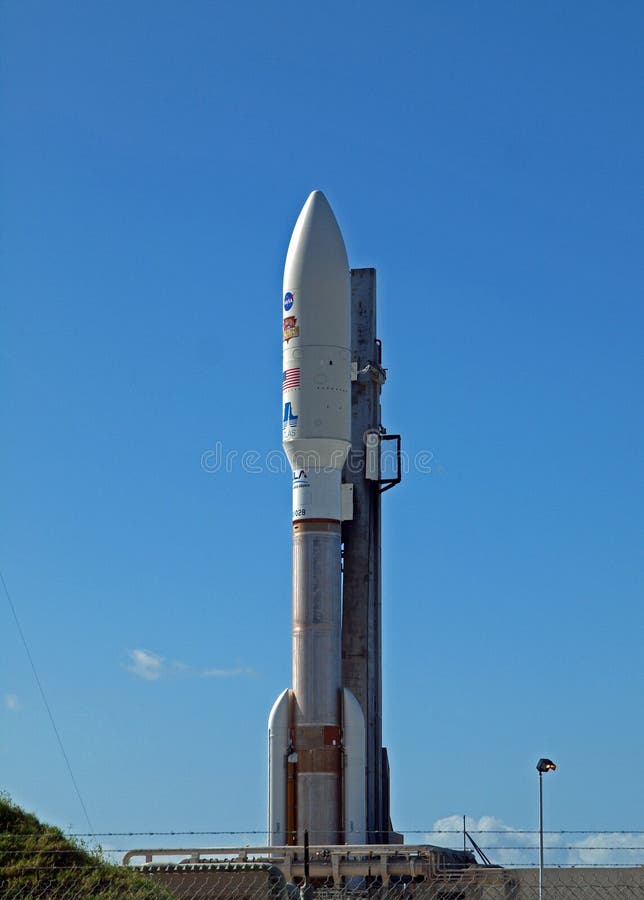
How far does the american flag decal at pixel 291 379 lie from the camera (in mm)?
45094

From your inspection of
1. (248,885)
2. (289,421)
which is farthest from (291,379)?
(248,885)

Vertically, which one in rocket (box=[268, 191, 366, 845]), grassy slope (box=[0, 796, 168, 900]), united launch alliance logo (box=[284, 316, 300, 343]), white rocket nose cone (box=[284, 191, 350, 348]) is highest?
white rocket nose cone (box=[284, 191, 350, 348])

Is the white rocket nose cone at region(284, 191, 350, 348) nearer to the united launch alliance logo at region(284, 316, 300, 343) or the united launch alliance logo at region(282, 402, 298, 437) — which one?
the united launch alliance logo at region(284, 316, 300, 343)

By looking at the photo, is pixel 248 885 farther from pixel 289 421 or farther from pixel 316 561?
pixel 289 421

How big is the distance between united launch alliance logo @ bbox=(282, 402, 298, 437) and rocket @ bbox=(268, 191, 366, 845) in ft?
0.10

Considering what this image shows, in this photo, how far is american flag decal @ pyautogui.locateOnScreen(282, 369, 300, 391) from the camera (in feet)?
148

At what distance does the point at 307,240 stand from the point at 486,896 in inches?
787

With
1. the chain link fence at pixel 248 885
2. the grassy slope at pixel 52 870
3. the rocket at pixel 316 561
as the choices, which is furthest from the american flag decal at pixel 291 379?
the grassy slope at pixel 52 870

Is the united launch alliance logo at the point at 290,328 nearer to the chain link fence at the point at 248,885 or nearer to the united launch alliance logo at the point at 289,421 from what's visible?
the united launch alliance logo at the point at 289,421

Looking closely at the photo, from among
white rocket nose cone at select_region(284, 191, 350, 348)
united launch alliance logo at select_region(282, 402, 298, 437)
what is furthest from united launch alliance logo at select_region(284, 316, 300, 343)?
united launch alliance logo at select_region(282, 402, 298, 437)

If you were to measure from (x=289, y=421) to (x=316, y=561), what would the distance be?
4.26 meters

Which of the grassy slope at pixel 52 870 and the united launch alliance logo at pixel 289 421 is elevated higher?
the united launch alliance logo at pixel 289 421

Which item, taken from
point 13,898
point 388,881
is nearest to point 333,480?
point 388,881

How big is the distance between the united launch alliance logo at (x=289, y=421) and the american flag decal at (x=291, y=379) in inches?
21.7
